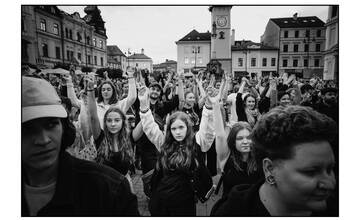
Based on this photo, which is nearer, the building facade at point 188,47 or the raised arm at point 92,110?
the raised arm at point 92,110

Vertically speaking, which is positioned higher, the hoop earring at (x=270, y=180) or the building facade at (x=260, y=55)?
the building facade at (x=260, y=55)

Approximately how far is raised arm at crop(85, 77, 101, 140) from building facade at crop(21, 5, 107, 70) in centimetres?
41

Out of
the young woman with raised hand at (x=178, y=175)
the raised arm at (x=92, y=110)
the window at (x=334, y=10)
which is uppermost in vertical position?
the window at (x=334, y=10)

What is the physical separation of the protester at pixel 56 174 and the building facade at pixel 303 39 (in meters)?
1.87

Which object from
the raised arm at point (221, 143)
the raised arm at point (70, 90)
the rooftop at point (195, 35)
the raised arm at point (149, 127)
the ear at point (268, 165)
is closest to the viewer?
the ear at point (268, 165)

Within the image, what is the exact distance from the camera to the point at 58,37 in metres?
2.48

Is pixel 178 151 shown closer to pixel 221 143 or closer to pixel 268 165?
pixel 221 143

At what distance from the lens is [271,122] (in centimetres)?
106

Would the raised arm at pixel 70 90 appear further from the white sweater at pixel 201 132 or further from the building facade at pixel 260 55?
the building facade at pixel 260 55

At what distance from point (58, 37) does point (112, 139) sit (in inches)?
56.7

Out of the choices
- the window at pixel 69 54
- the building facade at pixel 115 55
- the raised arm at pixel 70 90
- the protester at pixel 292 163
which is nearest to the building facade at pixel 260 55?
the building facade at pixel 115 55

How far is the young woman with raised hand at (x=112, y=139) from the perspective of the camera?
224cm
